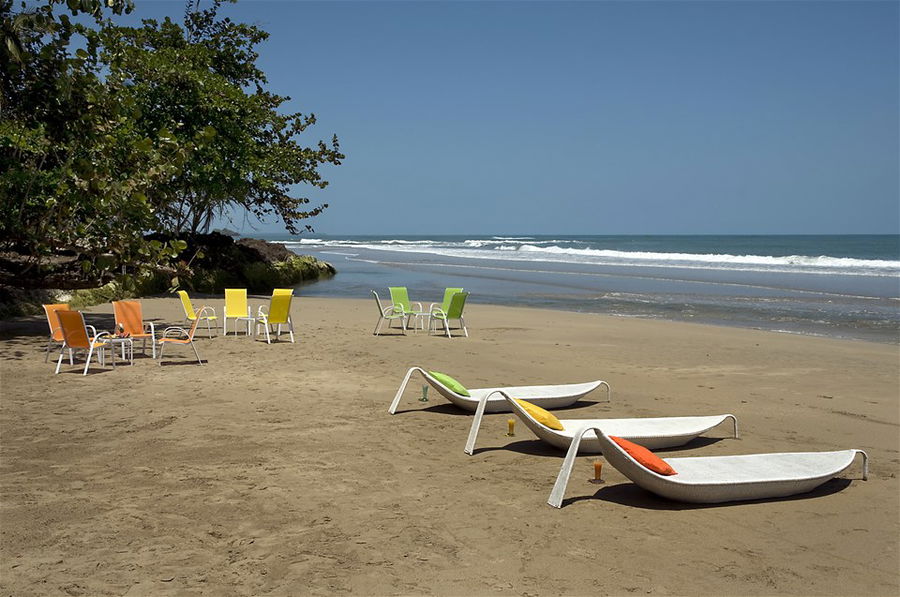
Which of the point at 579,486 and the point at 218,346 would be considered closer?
the point at 579,486

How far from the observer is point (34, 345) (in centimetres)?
1164

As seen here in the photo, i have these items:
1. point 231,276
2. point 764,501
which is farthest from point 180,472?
point 231,276

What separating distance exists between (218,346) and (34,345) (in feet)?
8.44

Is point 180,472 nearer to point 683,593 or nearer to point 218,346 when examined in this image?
point 683,593

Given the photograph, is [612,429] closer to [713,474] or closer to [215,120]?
[713,474]

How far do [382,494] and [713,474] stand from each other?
2223 millimetres

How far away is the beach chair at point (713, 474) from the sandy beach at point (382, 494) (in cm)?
10

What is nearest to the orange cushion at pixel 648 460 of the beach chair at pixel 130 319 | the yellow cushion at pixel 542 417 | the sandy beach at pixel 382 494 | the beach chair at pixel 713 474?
the beach chair at pixel 713 474

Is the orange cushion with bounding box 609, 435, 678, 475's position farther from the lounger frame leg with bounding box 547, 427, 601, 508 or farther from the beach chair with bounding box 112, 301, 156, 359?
the beach chair with bounding box 112, 301, 156, 359

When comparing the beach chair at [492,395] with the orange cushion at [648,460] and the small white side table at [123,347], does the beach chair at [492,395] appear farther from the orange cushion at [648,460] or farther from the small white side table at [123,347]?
the small white side table at [123,347]

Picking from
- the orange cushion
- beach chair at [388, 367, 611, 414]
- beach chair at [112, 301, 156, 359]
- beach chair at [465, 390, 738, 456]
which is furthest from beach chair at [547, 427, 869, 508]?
beach chair at [112, 301, 156, 359]

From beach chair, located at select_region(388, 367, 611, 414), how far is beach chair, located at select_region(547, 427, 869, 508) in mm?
2319

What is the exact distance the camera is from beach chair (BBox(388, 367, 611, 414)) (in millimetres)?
7766

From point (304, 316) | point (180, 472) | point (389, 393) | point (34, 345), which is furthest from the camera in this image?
point (304, 316)
